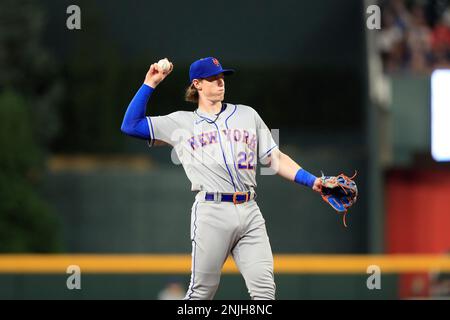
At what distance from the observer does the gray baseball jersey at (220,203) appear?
16.2 ft

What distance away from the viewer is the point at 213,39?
54.9 feet

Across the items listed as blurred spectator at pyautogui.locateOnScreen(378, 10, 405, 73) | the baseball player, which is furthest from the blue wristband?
blurred spectator at pyautogui.locateOnScreen(378, 10, 405, 73)

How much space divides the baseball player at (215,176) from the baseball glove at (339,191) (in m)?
0.05

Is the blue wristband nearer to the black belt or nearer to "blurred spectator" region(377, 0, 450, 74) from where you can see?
the black belt

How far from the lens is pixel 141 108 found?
4.98m

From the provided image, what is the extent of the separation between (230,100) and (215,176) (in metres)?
11.3

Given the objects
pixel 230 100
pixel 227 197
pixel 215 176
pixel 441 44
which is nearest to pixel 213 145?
pixel 215 176

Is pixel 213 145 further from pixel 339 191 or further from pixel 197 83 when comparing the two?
pixel 339 191

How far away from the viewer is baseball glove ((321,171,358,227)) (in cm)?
501

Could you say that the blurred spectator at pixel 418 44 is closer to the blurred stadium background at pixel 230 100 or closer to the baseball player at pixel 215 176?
the blurred stadium background at pixel 230 100

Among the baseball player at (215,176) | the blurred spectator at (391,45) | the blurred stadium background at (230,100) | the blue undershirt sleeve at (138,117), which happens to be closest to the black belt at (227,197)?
the baseball player at (215,176)

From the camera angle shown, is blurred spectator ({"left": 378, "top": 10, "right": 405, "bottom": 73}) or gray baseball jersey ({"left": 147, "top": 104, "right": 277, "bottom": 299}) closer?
gray baseball jersey ({"left": 147, "top": 104, "right": 277, "bottom": 299})

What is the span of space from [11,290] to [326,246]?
6.25 m

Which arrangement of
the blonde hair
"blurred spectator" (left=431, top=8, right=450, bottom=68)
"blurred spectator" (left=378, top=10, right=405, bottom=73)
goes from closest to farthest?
the blonde hair < "blurred spectator" (left=431, top=8, right=450, bottom=68) < "blurred spectator" (left=378, top=10, right=405, bottom=73)
